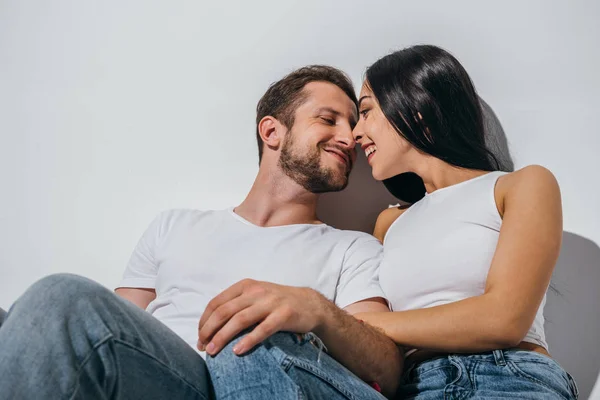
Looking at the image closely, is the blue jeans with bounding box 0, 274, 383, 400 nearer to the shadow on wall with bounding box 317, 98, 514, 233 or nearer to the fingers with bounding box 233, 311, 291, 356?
the fingers with bounding box 233, 311, 291, 356

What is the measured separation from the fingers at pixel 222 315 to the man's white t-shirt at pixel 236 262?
41 cm

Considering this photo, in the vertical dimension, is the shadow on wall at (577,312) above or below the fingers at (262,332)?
below

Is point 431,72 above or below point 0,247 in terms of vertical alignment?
above

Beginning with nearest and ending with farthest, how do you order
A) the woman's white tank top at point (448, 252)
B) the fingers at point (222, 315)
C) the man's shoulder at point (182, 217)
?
the fingers at point (222, 315) < the woman's white tank top at point (448, 252) < the man's shoulder at point (182, 217)

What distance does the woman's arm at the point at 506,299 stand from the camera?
118cm

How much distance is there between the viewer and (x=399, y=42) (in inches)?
76.3

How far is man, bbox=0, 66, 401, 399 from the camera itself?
83 cm

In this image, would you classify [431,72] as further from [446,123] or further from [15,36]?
[15,36]

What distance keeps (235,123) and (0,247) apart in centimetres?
88

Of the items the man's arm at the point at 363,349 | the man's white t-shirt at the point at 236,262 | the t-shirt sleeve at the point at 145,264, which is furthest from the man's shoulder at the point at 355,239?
the t-shirt sleeve at the point at 145,264

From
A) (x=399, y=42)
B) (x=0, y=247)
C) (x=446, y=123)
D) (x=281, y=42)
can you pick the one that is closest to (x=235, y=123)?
(x=281, y=42)

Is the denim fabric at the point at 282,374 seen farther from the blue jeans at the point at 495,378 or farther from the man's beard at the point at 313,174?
the man's beard at the point at 313,174

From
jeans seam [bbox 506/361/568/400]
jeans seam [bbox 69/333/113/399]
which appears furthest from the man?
jeans seam [bbox 506/361/568/400]

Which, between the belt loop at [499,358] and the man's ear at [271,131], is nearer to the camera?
the belt loop at [499,358]
